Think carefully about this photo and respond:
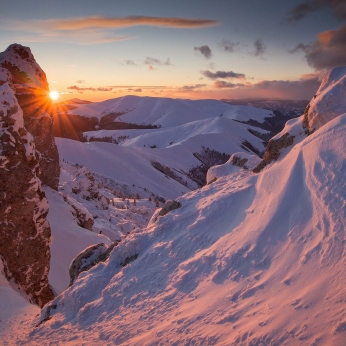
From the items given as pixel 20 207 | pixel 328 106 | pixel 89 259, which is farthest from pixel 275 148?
pixel 20 207

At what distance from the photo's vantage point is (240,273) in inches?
211

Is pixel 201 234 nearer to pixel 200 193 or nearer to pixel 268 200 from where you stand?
pixel 268 200

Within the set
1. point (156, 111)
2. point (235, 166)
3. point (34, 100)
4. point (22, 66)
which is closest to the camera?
point (235, 166)

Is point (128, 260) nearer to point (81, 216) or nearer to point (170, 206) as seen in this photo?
point (170, 206)

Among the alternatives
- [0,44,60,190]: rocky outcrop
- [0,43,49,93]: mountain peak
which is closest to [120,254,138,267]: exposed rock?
[0,44,60,190]: rocky outcrop

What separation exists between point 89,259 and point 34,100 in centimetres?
1073

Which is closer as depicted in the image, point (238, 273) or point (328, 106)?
point (238, 273)

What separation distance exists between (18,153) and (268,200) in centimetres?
847

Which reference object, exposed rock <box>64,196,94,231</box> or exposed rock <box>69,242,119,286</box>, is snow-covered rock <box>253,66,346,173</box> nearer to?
exposed rock <box>69,242,119,286</box>

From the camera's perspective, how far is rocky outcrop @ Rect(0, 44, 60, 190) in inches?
594

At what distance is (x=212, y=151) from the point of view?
74.8 m

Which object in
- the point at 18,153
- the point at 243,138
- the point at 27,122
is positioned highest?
the point at 27,122

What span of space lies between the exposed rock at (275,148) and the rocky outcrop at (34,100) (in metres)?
12.2

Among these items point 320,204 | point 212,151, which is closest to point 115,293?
point 320,204
